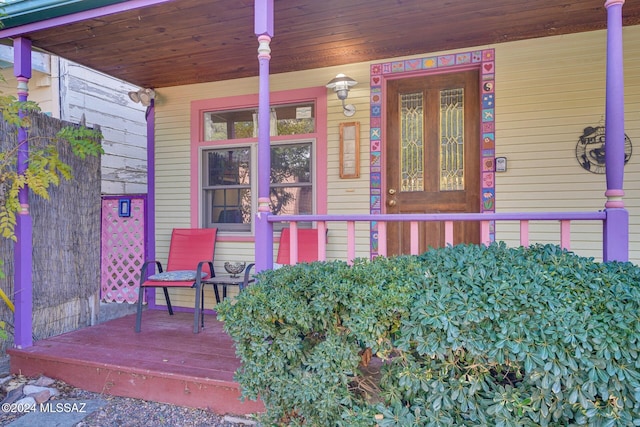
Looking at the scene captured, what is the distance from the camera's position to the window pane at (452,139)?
148 inches

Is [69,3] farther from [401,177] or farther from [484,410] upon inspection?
[484,410]

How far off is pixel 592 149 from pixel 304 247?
8.60 feet

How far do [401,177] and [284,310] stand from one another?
2.36m

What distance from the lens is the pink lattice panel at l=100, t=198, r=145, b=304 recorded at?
Answer: 456cm

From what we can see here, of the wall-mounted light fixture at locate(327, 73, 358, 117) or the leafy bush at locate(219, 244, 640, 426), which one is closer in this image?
the leafy bush at locate(219, 244, 640, 426)

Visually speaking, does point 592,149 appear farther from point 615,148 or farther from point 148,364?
point 148,364

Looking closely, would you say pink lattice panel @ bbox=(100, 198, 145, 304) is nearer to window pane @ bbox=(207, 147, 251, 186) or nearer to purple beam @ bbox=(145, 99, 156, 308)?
purple beam @ bbox=(145, 99, 156, 308)

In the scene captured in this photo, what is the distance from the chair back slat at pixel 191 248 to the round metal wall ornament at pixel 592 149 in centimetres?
351

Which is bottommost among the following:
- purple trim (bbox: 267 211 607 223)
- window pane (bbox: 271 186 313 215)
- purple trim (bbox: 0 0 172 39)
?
purple trim (bbox: 267 211 607 223)

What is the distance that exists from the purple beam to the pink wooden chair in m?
1.65

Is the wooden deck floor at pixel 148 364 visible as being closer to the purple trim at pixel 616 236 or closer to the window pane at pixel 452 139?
the purple trim at pixel 616 236

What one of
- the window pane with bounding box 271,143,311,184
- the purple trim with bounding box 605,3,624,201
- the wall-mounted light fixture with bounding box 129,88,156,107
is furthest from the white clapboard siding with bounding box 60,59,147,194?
the purple trim with bounding box 605,3,624,201

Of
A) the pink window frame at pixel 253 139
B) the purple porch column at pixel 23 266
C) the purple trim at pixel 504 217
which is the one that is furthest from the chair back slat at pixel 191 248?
the purple trim at pixel 504 217

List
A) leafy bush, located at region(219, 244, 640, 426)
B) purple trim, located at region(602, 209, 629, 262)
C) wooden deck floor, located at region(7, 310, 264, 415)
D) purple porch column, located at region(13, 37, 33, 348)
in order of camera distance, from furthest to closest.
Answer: purple porch column, located at region(13, 37, 33, 348)
wooden deck floor, located at region(7, 310, 264, 415)
purple trim, located at region(602, 209, 629, 262)
leafy bush, located at region(219, 244, 640, 426)
